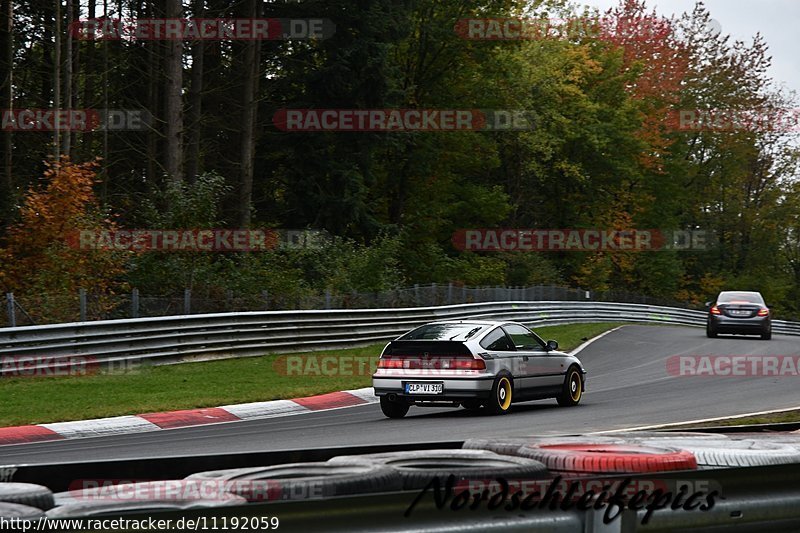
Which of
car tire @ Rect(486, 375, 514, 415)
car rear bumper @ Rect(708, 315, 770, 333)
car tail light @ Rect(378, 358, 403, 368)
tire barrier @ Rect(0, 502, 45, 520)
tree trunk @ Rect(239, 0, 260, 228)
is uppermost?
tree trunk @ Rect(239, 0, 260, 228)

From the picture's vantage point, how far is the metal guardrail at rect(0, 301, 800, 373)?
18422 mm

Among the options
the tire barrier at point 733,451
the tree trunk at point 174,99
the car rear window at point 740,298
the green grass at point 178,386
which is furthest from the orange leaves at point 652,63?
the tire barrier at point 733,451

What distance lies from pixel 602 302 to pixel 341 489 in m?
44.2

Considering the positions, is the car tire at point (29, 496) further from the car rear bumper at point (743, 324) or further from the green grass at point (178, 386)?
the car rear bumper at point (743, 324)

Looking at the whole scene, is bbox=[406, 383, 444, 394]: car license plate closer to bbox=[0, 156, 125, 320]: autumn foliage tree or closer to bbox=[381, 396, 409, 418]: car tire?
bbox=[381, 396, 409, 418]: car tire

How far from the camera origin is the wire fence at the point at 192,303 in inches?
776

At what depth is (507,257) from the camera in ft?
181

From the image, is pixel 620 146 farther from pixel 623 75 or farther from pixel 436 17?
pixel 436 17

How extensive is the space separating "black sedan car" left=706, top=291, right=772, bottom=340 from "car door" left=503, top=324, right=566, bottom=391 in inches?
768

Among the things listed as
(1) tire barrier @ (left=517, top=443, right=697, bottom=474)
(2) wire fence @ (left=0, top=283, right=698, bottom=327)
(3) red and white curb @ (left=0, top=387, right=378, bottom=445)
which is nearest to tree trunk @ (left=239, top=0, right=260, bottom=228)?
(2) wire fence @ (left=0, top=283, right=698, bottom=327)

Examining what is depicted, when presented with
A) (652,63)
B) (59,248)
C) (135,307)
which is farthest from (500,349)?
(652,63)

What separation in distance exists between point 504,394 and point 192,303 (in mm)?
9743

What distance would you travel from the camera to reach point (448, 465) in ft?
11.7

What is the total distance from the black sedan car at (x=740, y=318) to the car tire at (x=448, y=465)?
32353 mm
